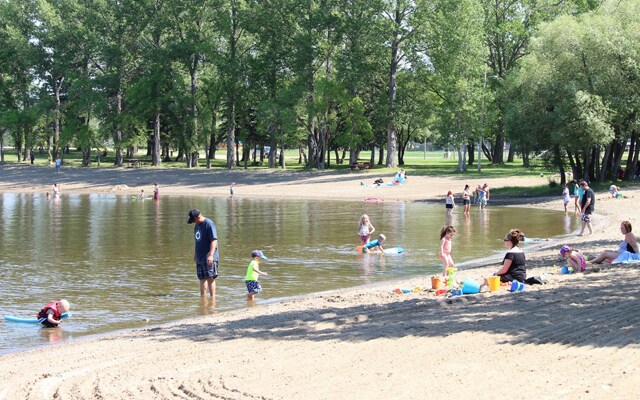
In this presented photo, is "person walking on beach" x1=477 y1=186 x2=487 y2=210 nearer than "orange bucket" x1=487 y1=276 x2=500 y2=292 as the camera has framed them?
No

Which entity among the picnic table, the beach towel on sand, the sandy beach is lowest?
the sandy beach

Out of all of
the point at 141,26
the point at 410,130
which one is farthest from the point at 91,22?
the point at 410,130

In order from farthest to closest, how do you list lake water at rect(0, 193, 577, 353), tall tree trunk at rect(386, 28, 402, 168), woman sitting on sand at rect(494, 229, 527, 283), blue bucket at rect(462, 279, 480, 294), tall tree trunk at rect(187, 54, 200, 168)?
tall tree trunk at rect(187, 54, 200, 168), tall tree trunk at rect(386, 28, 402, 168), lake water at rect(0, 193, 577, 353), woman sitting on sand at rect(494, 229, 527, 283), blue bucket at rect(462, 279, 480, 294)

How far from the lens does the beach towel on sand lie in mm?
17188

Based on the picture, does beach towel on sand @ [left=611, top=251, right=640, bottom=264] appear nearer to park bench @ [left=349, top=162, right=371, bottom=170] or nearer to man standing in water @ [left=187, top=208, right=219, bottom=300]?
man standing in water @ [left=187, top=208, right=219, bottom=300]

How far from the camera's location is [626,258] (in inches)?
682

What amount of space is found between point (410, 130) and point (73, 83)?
35657 mm

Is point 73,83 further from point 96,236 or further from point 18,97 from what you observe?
point 96,236

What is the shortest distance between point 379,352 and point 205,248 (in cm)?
681

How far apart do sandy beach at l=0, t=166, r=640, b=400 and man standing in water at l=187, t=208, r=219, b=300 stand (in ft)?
5.16

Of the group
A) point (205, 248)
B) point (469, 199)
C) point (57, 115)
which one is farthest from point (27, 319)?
point (57, 115)

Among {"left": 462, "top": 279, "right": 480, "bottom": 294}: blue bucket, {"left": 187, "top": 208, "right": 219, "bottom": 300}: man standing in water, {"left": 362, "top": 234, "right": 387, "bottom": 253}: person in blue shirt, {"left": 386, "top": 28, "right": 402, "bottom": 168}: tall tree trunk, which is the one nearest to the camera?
{"left": 462, "top": 279, "right": 480, "bottom": 294}: blue bucket

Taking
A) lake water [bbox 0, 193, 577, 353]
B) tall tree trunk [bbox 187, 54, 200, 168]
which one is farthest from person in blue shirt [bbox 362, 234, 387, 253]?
tall tree trunk [bbox 187, 54, 200, 168]

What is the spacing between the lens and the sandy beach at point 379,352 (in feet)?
27.1
